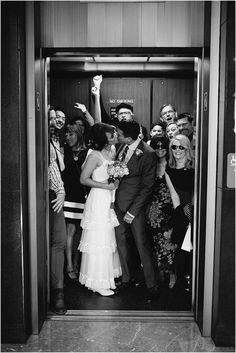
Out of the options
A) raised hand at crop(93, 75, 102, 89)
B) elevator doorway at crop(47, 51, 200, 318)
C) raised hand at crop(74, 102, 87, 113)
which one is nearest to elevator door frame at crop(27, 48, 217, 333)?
raised hand at crop(74, 102, 87, 113)


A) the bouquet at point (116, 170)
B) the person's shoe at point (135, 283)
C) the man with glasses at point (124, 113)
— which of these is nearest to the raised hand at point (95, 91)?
the man with glasses at point (124, 113)

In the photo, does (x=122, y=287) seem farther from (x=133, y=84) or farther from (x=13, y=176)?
(x=133, y=84)

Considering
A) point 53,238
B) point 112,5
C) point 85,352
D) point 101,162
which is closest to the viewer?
point 85,352

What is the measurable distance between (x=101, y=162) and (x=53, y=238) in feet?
2.90

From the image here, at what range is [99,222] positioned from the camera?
4.15 m

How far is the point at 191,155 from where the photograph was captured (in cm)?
418

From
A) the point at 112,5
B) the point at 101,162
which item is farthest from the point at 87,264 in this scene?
the point at 112,5

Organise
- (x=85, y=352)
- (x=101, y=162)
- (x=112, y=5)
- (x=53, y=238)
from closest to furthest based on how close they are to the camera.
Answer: (x=85, y=352) < (x=112, y=5) < (x=53, y=238) < (x=101, y=162)

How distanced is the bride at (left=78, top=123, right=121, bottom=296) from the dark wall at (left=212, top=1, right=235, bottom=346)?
1.29 m

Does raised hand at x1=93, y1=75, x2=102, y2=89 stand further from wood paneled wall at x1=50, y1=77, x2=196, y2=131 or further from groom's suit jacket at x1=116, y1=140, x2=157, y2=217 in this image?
groom's suit jacket at x1=116, y1=140, x2=157, y2=217

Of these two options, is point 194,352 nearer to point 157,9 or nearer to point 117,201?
point 117,201

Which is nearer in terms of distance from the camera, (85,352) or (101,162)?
(85,352)

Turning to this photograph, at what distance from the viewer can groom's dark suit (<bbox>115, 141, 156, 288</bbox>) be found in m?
4.20

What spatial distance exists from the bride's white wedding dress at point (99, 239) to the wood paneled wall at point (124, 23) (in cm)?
125
